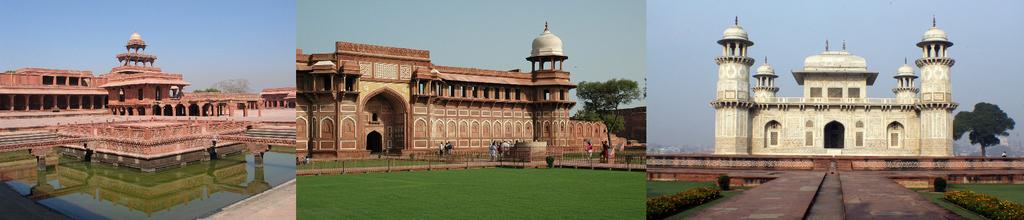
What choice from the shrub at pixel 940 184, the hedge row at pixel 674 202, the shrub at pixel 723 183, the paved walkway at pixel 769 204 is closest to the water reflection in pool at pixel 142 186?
the hedge row at pixel 674 202

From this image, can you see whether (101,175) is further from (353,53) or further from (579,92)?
(579,92)

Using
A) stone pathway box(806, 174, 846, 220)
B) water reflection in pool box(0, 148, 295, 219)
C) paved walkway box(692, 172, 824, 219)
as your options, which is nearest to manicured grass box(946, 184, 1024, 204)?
stone pathway box(806, 174, 846, 220)

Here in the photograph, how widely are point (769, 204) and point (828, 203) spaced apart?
1.08 metres

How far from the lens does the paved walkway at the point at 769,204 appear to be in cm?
901

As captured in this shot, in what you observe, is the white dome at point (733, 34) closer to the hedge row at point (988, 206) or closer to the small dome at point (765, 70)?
the small dome at point (765, 70)

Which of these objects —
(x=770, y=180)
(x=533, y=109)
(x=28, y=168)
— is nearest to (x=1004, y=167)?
(x=770, y=180)

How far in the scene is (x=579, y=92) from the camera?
3161 cm

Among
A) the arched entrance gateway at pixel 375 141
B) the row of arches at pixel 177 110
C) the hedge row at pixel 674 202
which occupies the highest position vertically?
the row of arches at pixel 177 110

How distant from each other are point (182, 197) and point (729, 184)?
8346mm

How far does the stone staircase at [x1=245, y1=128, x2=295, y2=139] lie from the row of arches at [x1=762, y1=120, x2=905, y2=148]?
27.1 m

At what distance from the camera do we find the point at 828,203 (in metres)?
10.6

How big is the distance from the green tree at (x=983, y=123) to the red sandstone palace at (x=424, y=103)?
26652 millimetres

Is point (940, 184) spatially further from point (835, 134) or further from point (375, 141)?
point (835, 134)

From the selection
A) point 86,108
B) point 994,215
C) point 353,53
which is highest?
point 353,53
